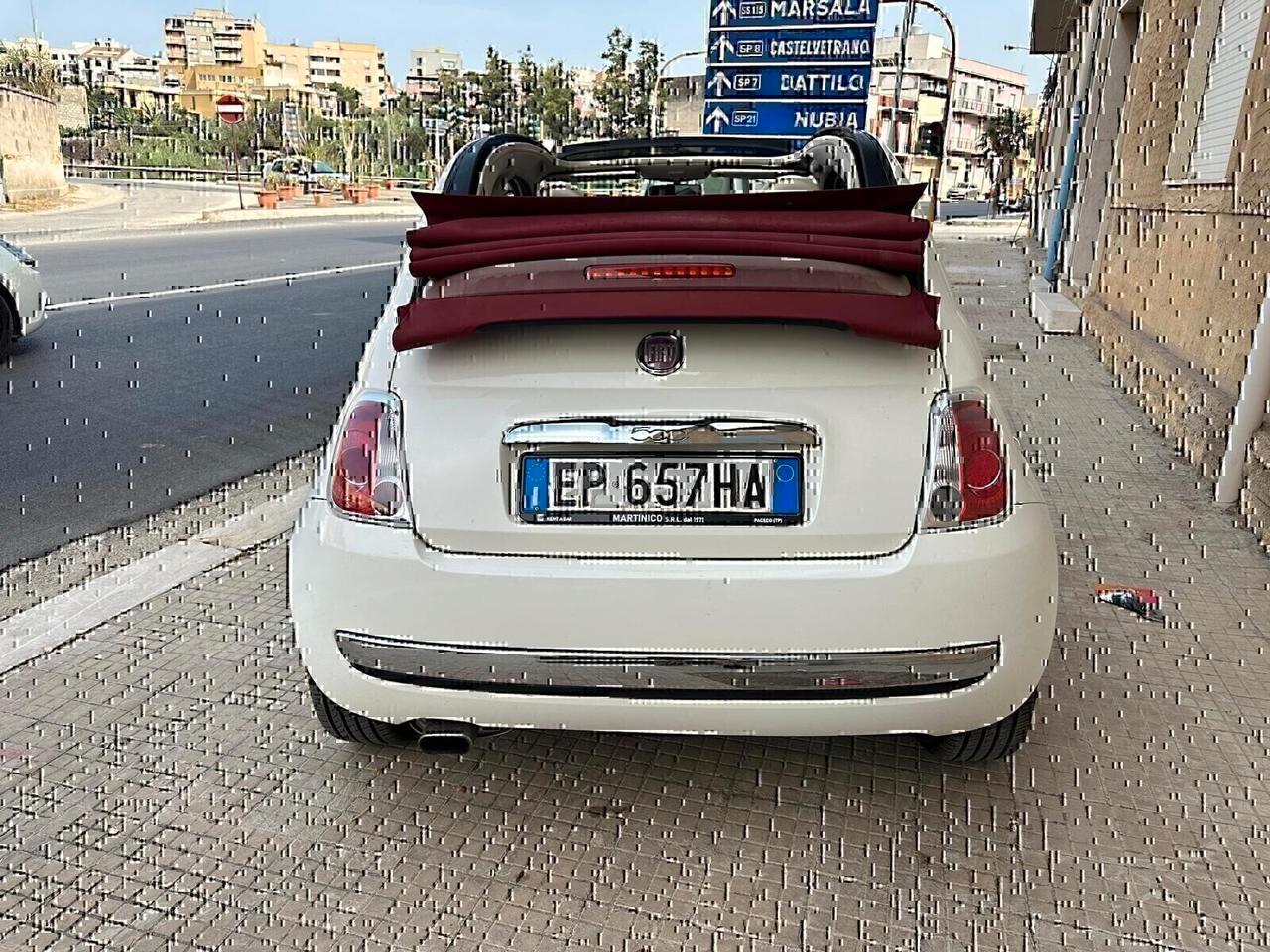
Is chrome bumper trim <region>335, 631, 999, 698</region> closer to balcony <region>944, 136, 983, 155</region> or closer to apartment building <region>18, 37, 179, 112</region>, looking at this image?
apartment building <region>18, 37, 179, 112</region>

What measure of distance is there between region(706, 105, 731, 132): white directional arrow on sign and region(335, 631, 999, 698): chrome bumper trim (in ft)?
37.5

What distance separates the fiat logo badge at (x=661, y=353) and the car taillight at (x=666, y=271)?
145 mm

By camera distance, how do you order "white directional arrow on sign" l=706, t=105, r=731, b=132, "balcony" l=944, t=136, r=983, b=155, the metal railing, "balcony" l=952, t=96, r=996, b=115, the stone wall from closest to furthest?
"white directional arrow on sign" l=706, t=105, r=731, b=132 < the stone wall < the metal railing < "balcony" l=944, t=136, r=983, b=155 < "balcony" l=952, t=96, r=996, b=115

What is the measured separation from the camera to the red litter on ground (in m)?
4.21

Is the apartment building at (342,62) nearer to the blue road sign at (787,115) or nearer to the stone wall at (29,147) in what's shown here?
the stone wall at (29,147)

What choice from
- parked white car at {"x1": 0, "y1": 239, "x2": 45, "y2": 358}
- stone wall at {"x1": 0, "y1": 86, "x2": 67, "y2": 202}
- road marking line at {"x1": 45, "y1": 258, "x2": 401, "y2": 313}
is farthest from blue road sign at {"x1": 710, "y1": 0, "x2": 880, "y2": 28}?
stone wall at {"x1": 0, "y1": 86, "x2": 67, "y2": 202}

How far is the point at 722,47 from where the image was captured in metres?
12.8

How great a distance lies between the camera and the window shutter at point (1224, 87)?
7.07 m

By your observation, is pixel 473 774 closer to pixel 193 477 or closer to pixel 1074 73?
pixel 193 477

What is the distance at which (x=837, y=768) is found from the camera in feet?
10.2

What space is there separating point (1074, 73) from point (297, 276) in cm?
1306

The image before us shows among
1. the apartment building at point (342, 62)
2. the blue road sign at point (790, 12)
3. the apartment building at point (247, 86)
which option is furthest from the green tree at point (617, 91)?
the apartment building at point (342, 62)

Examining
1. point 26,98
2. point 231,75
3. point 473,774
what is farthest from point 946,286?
point 231,75

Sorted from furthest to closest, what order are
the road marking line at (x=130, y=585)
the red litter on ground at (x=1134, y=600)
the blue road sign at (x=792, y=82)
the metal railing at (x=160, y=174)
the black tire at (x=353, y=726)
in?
the metal railing at (x=160, y=174) → the blue road sign at (x=792, y=82) → the red litter on ground at (x=1134, y=600) → the road marking line at (x=130, y=585) → the black tire at (x=353, y=726)
